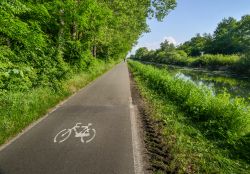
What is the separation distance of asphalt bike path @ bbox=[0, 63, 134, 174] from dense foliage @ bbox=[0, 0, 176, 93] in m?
1.77

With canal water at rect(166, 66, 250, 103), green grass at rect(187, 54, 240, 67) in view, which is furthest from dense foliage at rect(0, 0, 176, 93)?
green grass at rect(187, 54, 240, 67)

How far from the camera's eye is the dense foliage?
808cm

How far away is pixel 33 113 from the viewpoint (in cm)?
782

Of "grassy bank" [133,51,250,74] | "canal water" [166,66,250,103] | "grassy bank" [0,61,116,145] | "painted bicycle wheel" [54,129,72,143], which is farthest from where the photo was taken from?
"grassy bank" [133,51,250,74]

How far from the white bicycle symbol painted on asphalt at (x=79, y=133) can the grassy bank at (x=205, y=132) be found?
214 centimetres

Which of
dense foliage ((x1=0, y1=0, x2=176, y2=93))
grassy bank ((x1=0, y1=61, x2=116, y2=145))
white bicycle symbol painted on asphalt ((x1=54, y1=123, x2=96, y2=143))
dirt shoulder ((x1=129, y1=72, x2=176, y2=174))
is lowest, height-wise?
dirt shoulder ((x1=129, y1=72, x2=176, y2=174))

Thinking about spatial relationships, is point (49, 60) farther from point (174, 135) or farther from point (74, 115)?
point (174, 135)

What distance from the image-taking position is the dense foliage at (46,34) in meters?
8.08

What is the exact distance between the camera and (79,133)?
6629 mm

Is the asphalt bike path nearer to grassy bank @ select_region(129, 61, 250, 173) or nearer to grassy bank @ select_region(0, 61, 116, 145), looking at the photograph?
grassy bank @ select_region(0, 61, 116, 145)

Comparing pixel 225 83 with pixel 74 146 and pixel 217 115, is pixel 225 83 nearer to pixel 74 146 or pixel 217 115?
pixel 217 115

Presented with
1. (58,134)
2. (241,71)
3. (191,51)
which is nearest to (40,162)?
(58,134)

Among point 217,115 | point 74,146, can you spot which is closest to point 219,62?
point 217,115

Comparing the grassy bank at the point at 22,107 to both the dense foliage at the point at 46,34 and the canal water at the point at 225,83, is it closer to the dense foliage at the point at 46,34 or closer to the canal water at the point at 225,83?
the dense foliage at the point at 46,34
